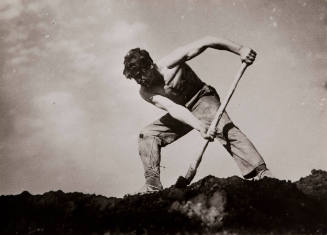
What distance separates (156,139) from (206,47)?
1.17 m

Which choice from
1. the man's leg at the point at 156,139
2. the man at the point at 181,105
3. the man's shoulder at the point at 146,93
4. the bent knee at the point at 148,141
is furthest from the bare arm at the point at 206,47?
the bent knee at the point at 148,141

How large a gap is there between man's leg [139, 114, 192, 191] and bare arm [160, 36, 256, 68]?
0.69m

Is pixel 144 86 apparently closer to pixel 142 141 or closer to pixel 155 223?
pixel 142 141

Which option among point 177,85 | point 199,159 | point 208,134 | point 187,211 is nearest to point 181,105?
point 177,85

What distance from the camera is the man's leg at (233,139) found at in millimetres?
4223

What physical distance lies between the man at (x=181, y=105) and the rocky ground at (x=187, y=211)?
30.6 inches

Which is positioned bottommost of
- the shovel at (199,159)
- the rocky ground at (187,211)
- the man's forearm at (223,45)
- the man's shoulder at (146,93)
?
the rocky ground at (187,211)

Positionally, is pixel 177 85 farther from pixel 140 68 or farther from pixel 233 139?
pixel 233 139

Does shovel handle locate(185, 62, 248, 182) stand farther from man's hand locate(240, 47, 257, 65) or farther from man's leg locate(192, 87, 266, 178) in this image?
man's leg locate(192, 87, 266, 178)

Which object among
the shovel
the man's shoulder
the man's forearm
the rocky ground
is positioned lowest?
the rocky ground

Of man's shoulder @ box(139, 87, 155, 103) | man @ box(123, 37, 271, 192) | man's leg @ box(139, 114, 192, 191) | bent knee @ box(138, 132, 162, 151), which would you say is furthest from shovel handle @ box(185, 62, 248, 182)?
man's shoulder @ box(139, 87, 155, 103)

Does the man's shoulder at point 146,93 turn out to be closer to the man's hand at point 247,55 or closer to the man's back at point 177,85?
the man's back at point 177,85

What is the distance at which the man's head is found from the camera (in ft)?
14.5

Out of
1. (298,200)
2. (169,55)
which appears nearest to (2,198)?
(169,55)
